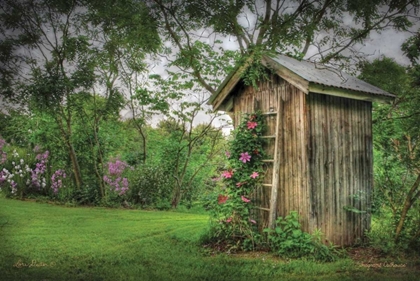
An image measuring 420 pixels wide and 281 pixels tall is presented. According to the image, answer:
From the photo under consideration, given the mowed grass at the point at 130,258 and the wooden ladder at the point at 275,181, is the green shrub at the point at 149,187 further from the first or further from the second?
the wooden ladder at the point at 275,181

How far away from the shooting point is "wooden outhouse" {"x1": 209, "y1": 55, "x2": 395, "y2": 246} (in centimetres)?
661

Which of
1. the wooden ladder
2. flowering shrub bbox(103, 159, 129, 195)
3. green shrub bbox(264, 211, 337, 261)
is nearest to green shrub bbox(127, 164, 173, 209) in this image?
flowering shrub bbox(103, 159, 129, 195)

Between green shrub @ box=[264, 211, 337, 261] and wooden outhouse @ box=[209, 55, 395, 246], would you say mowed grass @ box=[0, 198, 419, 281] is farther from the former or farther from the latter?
wooden outhouse @ box=[209, 55, 395, 246]

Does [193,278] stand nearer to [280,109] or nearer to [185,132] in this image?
[280,109]

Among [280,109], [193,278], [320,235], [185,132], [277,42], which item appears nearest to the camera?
[193,278]

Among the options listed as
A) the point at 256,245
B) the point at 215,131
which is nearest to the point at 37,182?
the point at 215,131

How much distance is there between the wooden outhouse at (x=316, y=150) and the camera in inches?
260

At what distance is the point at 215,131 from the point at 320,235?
7.53 meters

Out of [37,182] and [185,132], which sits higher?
[185,132]

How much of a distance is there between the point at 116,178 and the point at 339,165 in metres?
8.65

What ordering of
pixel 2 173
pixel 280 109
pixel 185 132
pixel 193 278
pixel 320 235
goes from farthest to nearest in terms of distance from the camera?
1. pixel 185 132
2. pixel 2 173
3. pixel 280 109
4. pixel 320 235
5. pixel 193 278

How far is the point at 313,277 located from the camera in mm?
5180

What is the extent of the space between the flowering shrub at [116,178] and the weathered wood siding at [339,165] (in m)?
7.85

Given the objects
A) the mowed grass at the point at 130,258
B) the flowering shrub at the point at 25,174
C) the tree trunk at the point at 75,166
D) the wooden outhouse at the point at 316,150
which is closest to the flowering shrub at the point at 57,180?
the flowering shrub at the point at 25,174
